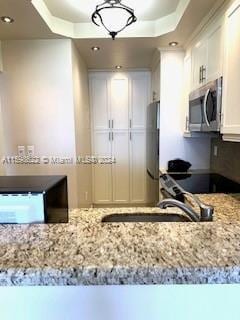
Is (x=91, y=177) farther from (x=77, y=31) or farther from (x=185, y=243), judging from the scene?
(x=185, y=243)

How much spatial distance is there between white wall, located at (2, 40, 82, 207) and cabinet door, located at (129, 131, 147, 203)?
1.64 m

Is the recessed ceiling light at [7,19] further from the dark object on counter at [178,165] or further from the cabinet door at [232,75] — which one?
the dark object on counter at [178,165]

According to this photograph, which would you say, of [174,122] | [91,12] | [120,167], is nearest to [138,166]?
[120,167]

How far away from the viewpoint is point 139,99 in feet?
14.3

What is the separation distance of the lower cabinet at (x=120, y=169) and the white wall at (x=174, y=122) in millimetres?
1168

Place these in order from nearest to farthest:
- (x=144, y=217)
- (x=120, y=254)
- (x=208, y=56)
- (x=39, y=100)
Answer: (x=120, y=254), (x=144, y=217), (x=208, y=56), (x=39, y=100)

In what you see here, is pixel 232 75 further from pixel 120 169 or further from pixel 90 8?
pixel 120 169

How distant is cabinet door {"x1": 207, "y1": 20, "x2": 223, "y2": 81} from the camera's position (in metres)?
1.90

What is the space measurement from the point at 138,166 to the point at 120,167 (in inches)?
12.7

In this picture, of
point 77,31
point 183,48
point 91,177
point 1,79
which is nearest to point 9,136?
point 1,79

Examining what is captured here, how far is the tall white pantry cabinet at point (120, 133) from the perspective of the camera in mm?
4312

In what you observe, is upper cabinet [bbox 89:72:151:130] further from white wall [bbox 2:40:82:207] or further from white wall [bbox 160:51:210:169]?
white wall [bbox 2:40:82:207]

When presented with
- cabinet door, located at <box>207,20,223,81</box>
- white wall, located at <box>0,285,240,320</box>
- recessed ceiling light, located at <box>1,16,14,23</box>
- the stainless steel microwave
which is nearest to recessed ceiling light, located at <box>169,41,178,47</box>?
cabinet door, located at <box>207,20,223,81</box>

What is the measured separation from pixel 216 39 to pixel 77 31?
1.50 meters
